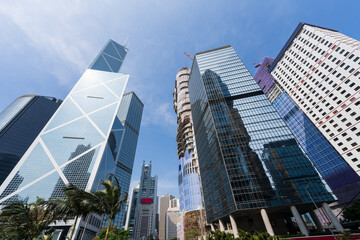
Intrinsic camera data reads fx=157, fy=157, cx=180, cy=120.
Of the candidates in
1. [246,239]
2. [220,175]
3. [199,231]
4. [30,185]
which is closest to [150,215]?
[199,231]

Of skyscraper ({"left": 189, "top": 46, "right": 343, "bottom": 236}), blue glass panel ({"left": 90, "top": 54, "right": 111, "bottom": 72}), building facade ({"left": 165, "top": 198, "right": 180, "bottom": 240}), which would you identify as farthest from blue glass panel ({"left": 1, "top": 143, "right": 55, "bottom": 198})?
building facade ({"left": 165, "top": 198, "right": 180, "bottom": 240})

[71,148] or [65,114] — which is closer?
[71,148]

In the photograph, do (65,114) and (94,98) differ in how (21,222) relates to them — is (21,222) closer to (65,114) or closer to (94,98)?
(65,114)

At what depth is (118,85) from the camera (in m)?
117

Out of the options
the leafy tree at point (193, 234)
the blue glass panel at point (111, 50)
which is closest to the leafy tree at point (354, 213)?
the leafy tree at point (193, 234)

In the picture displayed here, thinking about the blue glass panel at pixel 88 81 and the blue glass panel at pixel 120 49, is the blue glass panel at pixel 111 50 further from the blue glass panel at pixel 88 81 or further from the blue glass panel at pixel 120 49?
the blue glass panel at pixel 88 81

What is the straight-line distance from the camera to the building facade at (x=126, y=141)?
431 ft

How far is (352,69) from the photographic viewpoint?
Answer: 201ft

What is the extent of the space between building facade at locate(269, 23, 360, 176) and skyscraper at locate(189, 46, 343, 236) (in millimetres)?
29324

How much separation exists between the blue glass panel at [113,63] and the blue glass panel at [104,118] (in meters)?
84.8

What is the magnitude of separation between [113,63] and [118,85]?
6742 cm

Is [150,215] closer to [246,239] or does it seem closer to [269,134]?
[269,134]

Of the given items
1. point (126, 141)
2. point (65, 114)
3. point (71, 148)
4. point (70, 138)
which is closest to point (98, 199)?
point (71, 148)

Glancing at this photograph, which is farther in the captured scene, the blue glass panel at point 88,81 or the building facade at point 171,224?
the building facade at point 171,224
